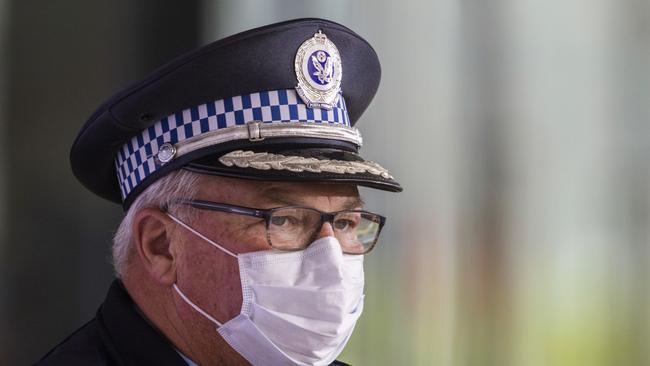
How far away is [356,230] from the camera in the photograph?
1.94 m

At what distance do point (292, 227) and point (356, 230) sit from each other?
7.2 inches

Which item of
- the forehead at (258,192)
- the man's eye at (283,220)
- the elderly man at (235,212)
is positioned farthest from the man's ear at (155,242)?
the man's eye at (283,220)

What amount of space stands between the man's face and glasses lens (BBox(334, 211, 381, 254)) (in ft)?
0.23

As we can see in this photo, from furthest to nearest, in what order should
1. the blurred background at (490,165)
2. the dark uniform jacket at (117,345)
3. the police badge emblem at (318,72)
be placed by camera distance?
the blurred background at (490,165)
the police badge emblem at (318,72)
the dark uniform jacket at (117,345)

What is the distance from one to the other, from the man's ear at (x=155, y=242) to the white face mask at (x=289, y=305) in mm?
71

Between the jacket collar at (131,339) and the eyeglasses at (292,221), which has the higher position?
the eyeglasses at (292,221)

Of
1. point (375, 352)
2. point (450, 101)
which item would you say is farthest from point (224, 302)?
point (450, 101)

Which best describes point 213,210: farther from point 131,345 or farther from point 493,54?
point 493,54

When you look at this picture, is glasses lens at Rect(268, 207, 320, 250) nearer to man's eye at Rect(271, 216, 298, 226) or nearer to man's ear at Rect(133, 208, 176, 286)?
man's eye at Rect(271, 216, 298, 226)

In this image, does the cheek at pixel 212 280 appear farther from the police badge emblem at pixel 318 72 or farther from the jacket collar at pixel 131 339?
the police badge emblem at pixel 318 72

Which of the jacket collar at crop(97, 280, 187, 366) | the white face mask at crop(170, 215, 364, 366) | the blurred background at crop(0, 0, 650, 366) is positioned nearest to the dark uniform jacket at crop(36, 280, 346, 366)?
the jacket collar at crop(97, 280, 187, 366)

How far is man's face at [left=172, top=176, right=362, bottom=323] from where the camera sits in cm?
177

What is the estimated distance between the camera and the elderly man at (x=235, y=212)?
1762 millimetres

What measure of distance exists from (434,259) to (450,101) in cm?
52
